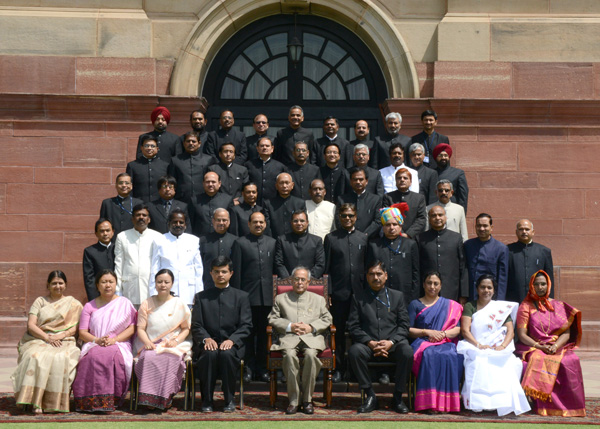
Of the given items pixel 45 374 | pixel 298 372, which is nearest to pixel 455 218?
pixel 298 372

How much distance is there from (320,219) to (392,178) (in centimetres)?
111

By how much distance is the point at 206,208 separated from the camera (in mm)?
9320

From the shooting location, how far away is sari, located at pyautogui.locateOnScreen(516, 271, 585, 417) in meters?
7.73

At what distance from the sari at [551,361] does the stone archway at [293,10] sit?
4194mm

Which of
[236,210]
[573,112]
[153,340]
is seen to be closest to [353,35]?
[573,112]

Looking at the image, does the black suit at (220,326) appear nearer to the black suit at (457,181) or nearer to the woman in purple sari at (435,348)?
the woman in purple sari at (435,348)

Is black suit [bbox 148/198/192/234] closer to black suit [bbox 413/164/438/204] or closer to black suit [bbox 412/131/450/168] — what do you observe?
black suit [bbox 413/164/438/204]

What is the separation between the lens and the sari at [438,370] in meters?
7.67

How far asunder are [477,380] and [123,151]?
19.1 feet

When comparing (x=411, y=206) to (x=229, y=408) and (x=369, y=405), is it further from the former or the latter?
(x=229, y=408)

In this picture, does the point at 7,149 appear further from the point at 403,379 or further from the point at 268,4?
the point at 403,379

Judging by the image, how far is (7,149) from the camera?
11.3 m

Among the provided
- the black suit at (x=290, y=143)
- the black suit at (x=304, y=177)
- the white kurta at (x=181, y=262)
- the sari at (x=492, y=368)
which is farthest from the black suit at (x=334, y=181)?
the sari at (x=492, y=368)

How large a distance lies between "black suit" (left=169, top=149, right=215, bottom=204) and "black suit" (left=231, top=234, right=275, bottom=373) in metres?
1.27
